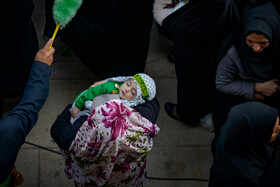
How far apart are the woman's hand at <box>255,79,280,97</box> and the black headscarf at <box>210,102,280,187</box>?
1.80 ft

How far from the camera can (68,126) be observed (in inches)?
87.7

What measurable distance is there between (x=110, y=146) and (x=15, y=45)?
4.80 ft

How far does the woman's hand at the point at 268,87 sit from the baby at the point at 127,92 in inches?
34.0

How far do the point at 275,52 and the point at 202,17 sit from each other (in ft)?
2.09

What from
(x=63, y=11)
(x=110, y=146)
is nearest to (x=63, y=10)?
(x=63, y=11)

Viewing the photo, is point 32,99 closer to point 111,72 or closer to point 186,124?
point 111,72

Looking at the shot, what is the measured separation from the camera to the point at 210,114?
3.57 meters

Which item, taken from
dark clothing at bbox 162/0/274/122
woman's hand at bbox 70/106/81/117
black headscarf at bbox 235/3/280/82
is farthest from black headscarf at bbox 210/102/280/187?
woman's hand at bbox 70/106/81/117

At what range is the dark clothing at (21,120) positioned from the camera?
6.08ft

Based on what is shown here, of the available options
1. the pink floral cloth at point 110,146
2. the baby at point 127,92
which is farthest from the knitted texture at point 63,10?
the pink floral cloth at point 110,146

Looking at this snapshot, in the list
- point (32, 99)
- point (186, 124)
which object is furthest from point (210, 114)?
point (32, 99)

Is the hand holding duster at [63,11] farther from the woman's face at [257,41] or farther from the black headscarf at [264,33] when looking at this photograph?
the woman's face at [257,41]

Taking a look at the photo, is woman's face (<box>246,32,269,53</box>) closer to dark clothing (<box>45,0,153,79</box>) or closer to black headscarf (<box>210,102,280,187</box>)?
black headscarf (<box>210,102,280,187</box>)

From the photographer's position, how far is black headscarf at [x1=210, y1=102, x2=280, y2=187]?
194 centimetres
